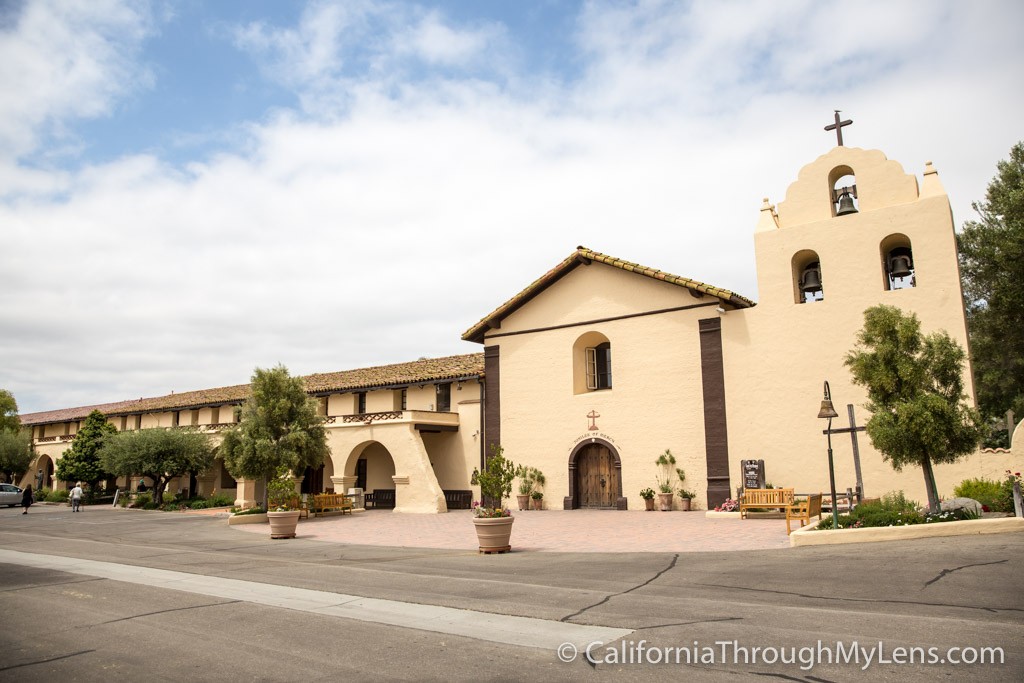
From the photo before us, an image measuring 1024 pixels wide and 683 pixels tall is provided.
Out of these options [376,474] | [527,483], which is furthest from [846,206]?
[376,474]

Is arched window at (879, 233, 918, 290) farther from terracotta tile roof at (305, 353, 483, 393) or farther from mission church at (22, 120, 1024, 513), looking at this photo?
terracotta tile roof at (305, 353, 483, 393)

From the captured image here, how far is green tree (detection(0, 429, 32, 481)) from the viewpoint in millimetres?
41031

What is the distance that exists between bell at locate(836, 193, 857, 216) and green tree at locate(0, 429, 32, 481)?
4620cm

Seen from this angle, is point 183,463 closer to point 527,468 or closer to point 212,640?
point 527,468

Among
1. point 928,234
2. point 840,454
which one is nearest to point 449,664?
point 840,454

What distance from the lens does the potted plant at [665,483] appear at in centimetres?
2234

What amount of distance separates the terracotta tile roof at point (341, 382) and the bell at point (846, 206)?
14.6 metres

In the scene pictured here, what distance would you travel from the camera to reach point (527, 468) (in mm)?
25656

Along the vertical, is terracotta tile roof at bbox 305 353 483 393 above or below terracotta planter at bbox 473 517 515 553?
above

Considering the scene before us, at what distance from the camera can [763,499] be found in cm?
1856

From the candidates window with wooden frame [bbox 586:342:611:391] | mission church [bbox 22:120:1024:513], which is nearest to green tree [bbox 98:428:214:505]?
mission church [bbox 22:120:1024:513]

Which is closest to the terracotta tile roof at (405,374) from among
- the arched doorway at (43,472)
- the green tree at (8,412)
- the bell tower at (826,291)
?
the bell tower at (826,291)

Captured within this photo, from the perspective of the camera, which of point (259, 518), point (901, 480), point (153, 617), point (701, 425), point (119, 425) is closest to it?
point (153, 617)

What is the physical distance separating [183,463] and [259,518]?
11.7 m
